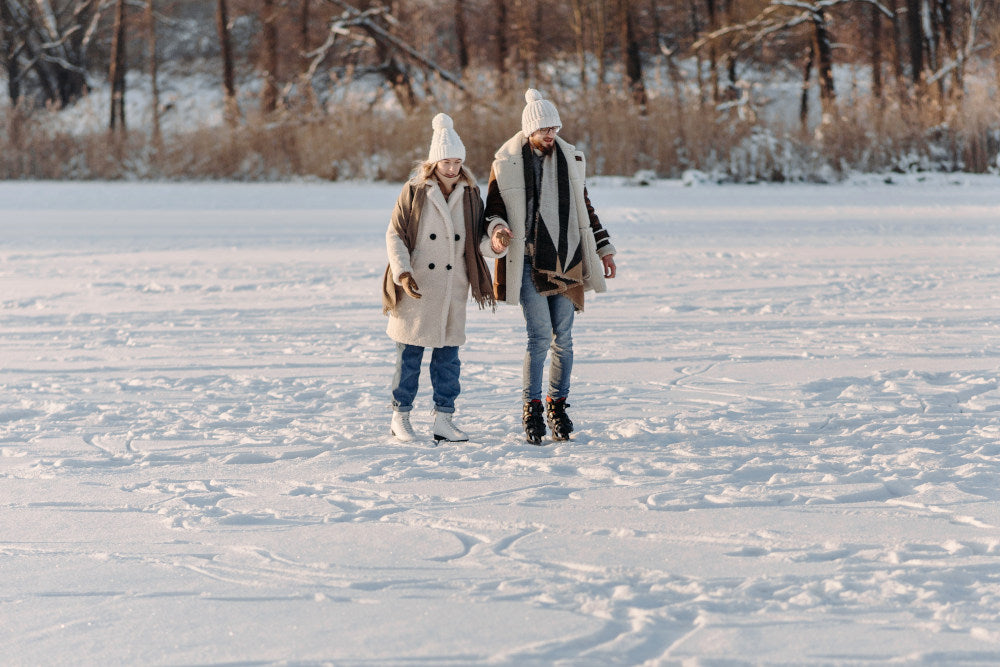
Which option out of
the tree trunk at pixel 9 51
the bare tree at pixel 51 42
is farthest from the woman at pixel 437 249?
the tree trunk at pixel 9 51

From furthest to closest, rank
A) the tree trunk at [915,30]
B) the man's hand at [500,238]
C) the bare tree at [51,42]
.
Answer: the bare tree at [51,42] → the tree trunk at [915,30] → the man's hand at [500,238]

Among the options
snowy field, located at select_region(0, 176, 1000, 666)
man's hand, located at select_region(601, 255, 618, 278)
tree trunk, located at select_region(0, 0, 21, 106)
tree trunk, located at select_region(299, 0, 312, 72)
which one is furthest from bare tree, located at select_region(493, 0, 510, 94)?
man's hand, located at select_region(601, 255, 618, 278)

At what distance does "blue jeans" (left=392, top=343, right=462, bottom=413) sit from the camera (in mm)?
5180

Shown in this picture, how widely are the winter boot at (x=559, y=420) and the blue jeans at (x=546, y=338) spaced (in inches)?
1.5

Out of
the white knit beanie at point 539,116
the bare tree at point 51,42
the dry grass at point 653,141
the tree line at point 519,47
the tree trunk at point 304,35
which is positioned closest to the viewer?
the white knit beanie at point 539,116

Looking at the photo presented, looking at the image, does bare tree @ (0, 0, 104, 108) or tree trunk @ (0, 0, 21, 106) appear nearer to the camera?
tree trunk @ (0, 0, 21, 106)

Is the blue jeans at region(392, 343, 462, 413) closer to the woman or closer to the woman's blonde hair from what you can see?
the woman

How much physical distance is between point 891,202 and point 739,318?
876 centimetres

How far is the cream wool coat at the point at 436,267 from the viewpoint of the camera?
5.04 metres

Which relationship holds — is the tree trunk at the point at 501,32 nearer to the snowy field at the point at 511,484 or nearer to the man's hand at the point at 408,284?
the snowy field at the point at 511,484

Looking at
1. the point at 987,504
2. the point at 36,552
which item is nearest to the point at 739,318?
the point at 987,504

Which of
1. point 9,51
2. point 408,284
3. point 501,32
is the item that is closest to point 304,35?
point 501,32

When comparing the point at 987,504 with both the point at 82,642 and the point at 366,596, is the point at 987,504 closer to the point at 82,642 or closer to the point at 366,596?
the point at 366,596

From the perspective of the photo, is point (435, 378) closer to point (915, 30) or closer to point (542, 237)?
point (542, 237)
